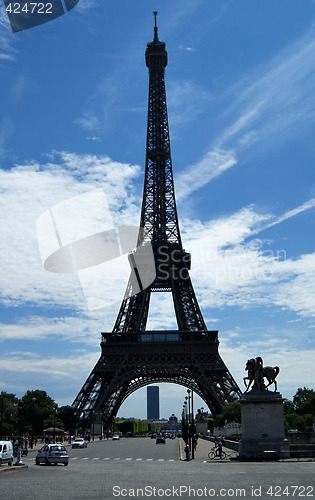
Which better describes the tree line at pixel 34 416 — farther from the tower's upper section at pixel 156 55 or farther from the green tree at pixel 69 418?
the tower's upper section at pixel 156 55

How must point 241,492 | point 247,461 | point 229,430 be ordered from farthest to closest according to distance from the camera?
1. point 229,430
2. point 247,461
3. point 241,492

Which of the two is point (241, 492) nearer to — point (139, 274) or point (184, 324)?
point (184, 324)

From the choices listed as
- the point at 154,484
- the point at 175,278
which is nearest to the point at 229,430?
the point at 175,278

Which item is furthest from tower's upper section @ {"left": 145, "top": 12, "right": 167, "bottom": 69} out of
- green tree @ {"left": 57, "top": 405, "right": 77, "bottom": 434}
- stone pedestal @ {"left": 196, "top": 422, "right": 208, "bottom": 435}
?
stone pedestal @ {"left": 196, "top": 422, "right": 208, "bottom": 435}

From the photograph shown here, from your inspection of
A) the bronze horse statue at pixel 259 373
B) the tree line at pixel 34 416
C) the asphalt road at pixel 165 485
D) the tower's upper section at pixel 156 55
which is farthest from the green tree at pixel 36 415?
the asphalt road at pixel 165 485

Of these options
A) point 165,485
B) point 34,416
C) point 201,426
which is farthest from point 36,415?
point 165,485

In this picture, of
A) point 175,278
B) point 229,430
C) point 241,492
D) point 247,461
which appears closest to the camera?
point 241,492

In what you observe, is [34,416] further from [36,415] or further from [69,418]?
[69,418]
